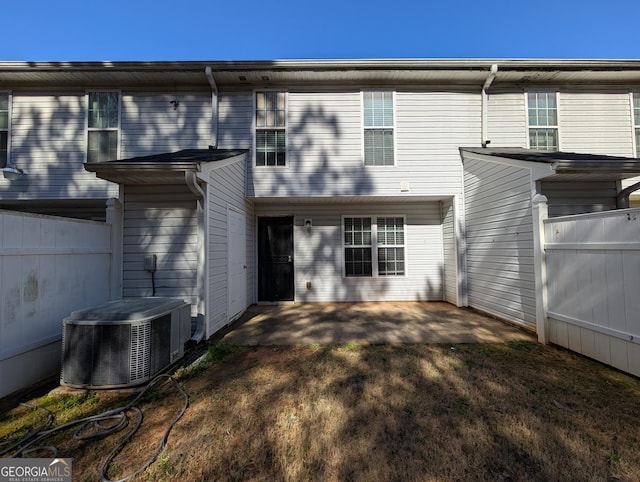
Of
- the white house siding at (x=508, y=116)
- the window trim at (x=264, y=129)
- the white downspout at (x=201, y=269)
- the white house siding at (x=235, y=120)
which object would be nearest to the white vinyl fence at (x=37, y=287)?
the white downspout at (x=201, y=269)

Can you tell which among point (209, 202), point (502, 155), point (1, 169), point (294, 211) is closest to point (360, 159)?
point (294, 211)

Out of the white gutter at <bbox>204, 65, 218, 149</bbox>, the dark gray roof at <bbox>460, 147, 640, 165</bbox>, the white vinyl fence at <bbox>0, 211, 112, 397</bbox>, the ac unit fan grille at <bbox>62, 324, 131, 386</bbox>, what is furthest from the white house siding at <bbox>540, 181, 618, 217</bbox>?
the white vinyl fence at <bbox>0, 211, 112, 397</bbox>

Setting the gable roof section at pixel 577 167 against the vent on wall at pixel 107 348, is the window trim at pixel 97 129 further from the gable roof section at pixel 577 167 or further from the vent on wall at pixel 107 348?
the gable roof section at pixel 577 167

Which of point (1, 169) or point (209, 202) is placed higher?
point (1, 169)

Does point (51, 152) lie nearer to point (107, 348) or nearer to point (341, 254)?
point (107, 348)

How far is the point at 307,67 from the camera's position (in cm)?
596

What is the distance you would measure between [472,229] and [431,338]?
9.90 ft

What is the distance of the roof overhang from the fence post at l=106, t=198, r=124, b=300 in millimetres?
3248

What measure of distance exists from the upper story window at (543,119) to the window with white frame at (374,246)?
3.48m

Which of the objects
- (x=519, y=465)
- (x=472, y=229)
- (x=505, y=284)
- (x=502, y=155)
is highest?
(x=502, y=155)

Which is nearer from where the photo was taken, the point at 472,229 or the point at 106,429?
the point at 106,429

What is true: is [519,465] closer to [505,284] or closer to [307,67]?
[505,284]

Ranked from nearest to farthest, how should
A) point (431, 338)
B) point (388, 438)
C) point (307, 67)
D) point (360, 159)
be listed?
1. point (388, 438)
2. point (431, 338)
3. point (307, 67)
4. point (360, 159)

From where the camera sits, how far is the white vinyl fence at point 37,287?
2.89m
